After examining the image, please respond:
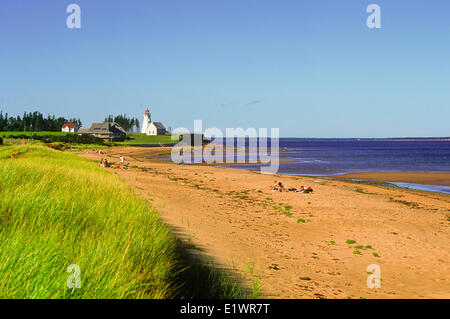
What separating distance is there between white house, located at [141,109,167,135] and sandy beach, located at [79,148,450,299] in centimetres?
13227

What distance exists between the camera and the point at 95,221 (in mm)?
6965

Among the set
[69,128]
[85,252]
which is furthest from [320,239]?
[69,128]

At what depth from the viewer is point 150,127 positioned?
15125cm

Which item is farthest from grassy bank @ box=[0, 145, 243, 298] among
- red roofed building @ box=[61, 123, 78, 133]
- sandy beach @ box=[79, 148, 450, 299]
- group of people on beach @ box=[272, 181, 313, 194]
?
red roofed building @ box=[61, 123, 78, 133]

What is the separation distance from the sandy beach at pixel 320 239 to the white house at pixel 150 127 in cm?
13227

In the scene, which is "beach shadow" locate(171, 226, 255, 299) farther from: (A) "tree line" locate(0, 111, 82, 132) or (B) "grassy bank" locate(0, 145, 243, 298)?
(A) "tree line" locate(0, 111, 82, 132)

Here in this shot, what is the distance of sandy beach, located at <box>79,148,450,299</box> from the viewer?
8.04 meters

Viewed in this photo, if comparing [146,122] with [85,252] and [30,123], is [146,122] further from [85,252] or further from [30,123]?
[85,252]

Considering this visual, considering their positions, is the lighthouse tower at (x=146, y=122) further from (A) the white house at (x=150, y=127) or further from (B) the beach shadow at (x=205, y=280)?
(B) the beach shadow at (x=205, y=280)

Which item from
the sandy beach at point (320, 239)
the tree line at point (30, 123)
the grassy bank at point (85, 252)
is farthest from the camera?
the tree line at point (30, 123)

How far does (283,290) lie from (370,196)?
57.6ft

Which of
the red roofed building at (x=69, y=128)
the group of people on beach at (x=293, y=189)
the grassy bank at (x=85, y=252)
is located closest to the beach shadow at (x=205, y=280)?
the grassy bank at (x=85, y=252)

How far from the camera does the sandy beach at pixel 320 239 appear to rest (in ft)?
26.4
